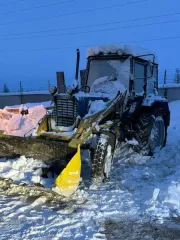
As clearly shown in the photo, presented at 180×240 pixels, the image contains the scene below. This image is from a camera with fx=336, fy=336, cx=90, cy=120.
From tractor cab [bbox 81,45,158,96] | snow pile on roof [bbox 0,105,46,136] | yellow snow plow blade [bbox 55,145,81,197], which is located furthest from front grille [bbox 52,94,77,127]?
snow pile on roof [bbox 0,105,46,136]

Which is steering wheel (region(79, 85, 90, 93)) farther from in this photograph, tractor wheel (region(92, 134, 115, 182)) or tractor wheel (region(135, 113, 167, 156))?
tractor wheel (region(92, 134, 115, 182))

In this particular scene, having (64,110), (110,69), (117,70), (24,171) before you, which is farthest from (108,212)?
(110,69)

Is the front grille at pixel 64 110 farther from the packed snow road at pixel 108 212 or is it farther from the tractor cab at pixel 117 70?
the packed snow road at pixel 108 212

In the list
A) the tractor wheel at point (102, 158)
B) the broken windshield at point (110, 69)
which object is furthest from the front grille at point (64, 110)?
the broken windshield at point (110, 69)

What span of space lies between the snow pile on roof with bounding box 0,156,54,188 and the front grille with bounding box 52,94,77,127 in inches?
40.4

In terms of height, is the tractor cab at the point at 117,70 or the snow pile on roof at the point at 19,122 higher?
the tractor cab at the point at 117,70

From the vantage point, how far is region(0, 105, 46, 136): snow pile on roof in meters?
9.28

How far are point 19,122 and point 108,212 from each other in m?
5.75

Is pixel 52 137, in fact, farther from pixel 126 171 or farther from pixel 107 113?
pixel 126 171

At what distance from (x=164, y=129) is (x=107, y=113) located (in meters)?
3.04

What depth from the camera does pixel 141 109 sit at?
7836mm

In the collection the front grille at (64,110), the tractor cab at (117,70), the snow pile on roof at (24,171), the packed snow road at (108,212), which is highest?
the tractor cab at (117,70)

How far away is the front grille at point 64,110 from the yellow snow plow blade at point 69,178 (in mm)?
1363

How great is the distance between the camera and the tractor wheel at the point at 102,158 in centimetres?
555
